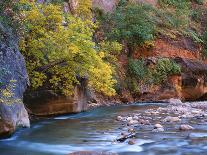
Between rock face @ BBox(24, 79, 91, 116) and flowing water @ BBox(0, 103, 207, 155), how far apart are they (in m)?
1.92

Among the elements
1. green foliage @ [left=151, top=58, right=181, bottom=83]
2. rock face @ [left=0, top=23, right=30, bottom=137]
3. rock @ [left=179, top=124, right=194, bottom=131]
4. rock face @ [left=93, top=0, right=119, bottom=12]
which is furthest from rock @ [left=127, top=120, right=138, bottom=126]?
rock face @ [left=93, top=0, right=119, bottom=12]

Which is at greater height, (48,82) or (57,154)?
(48,82)

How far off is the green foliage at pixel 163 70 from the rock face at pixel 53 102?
972 cm

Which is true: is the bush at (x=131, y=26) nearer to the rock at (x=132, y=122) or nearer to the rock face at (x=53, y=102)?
the rock face at (x=53, y=102)

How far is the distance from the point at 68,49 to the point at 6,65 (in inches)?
136

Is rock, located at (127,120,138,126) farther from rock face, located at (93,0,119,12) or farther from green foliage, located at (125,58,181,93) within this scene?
rock face, located at (93,0,119,12)

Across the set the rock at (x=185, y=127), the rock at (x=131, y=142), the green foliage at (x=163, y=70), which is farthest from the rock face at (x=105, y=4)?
the rock at (x=131, y=142)

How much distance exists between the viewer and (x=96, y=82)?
16.4 metres

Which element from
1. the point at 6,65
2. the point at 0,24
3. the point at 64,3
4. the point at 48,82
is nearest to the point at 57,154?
the point at 6,65

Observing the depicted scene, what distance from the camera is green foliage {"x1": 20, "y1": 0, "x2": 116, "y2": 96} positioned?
47.7 feet

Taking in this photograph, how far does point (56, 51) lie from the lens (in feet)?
49.2

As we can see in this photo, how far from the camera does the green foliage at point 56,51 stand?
572 inches

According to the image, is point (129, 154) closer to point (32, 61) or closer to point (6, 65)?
point (6, 65)

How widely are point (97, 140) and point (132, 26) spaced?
1729 cm
